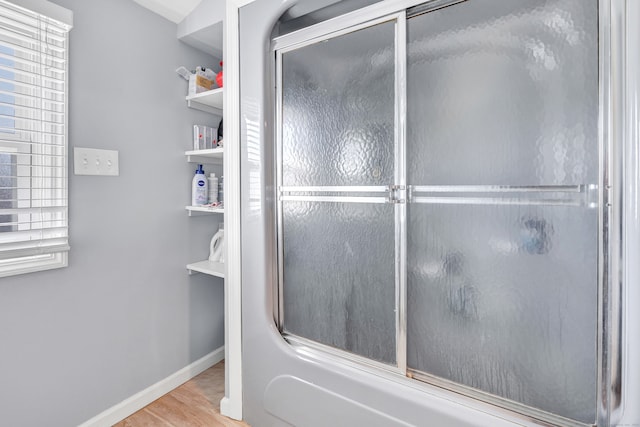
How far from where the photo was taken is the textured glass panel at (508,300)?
0.97m

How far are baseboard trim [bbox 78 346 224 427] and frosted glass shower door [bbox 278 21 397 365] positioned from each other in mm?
924

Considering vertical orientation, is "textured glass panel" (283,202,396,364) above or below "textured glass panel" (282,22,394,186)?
below

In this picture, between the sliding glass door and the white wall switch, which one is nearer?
the sliding glass door

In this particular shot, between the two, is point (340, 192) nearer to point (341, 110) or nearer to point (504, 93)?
point (341, 110)

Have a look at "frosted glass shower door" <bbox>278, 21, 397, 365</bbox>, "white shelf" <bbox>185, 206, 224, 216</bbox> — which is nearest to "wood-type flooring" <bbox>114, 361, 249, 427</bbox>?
"frosted glass shower door" <bbox>278, 21, 397, 365</bbox>

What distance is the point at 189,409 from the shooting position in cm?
179

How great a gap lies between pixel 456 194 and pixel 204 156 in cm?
152

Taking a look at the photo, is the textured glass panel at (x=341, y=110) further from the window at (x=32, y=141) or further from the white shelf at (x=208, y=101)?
the window at (x=32, y=141)

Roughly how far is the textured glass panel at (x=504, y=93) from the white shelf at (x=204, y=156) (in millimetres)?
1131

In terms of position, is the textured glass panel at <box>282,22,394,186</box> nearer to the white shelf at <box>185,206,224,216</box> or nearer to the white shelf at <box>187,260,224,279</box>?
the white shelf at <box>185,206,224,216</box>

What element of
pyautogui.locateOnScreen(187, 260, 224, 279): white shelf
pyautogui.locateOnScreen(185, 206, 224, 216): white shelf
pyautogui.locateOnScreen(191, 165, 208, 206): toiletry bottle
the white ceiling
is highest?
the white ceiling

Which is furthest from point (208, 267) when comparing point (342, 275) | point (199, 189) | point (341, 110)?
point (341, 110)

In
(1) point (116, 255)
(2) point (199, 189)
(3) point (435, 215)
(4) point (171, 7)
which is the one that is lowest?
(1) point (116, 255)

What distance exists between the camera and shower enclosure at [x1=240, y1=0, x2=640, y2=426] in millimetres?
955
